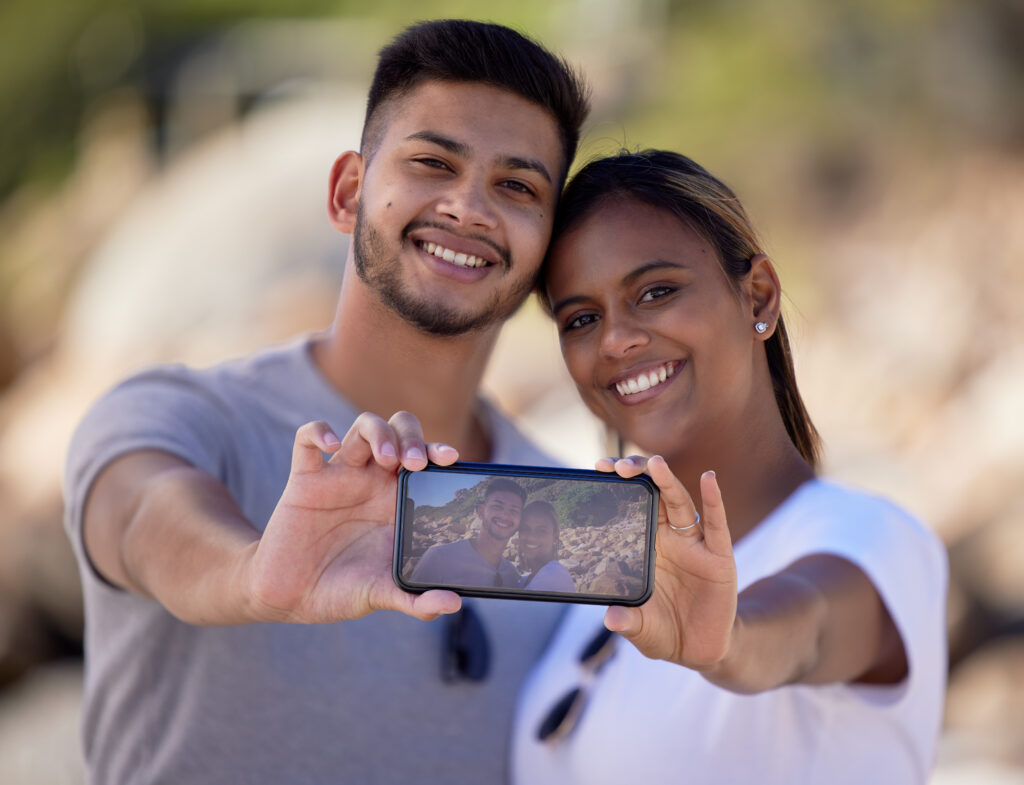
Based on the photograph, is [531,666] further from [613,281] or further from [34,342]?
[34,342]

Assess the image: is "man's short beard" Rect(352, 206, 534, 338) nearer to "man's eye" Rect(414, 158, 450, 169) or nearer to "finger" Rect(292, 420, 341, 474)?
"man's eye" Rect(414, 158, 450, 169)

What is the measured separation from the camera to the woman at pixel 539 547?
1990 mm

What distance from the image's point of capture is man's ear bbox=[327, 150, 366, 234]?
3.16 metres

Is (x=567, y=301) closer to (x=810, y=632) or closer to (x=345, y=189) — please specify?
(x=345, y=189)

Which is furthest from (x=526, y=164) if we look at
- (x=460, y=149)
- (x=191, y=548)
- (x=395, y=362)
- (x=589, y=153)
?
(x=589, y=153)

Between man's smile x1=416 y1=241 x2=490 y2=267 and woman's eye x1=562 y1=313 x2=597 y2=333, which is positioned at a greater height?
man's smile x1=416 y1=241 x2=490 y2=267

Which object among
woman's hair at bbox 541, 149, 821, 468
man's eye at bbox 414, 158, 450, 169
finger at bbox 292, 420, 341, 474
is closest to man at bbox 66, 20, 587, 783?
man's eye at bbox 414, 158, 450, 169

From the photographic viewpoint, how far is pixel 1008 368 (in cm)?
882

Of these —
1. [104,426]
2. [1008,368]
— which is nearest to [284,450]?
[104,426]

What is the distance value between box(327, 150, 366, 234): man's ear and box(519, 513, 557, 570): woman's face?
1.42 m

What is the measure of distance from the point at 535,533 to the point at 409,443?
28 cm

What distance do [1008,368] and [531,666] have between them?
698 cm

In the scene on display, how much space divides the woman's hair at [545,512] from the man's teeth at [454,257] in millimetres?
1025

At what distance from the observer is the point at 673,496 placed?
1962 mm
